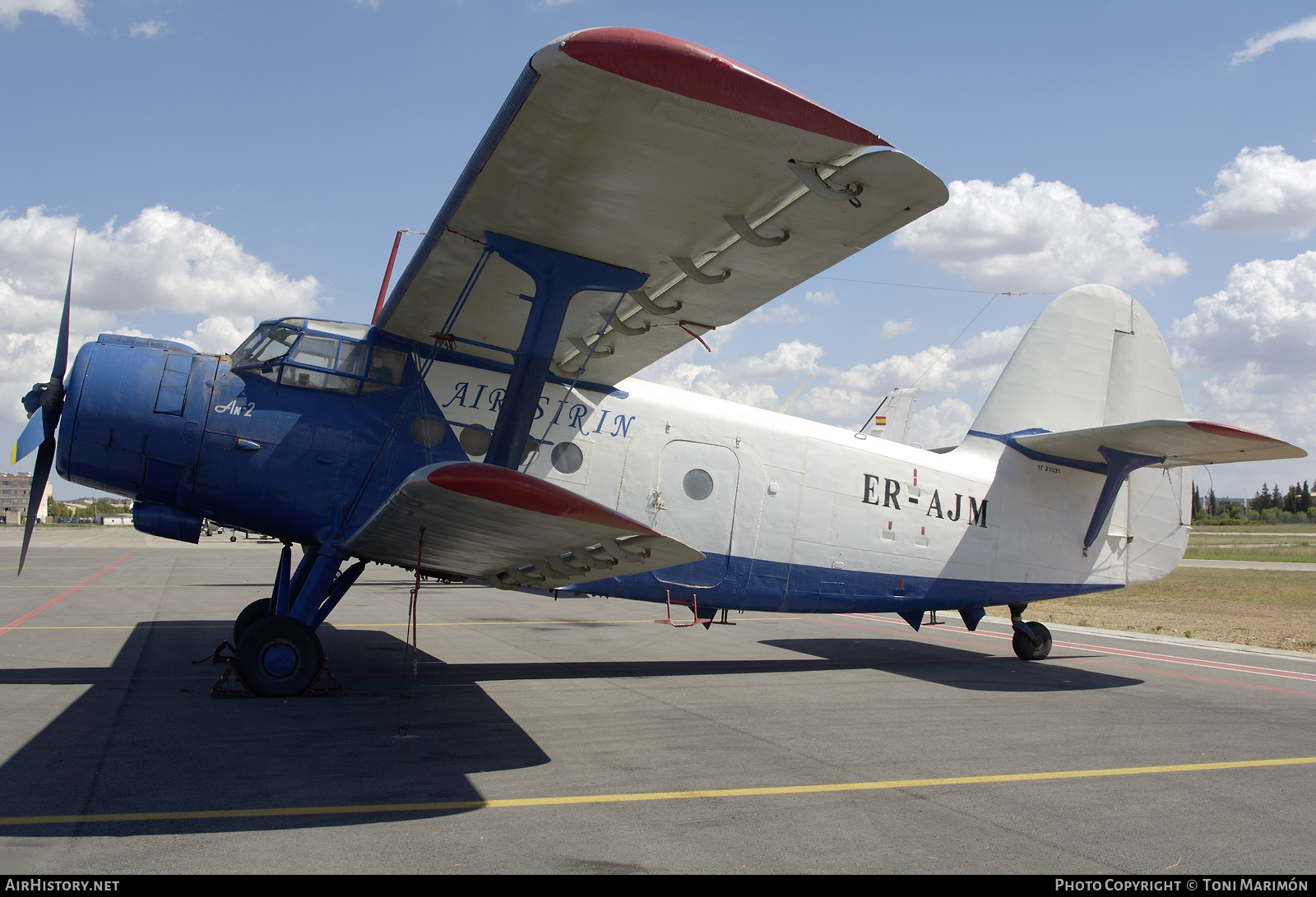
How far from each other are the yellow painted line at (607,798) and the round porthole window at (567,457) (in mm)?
3733

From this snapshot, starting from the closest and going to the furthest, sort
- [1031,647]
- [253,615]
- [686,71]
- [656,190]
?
[686,71] → [656,190] → [253,615] → [1031,647]

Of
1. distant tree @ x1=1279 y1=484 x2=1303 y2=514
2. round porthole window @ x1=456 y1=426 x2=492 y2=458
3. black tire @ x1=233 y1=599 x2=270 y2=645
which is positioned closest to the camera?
round porthole window @ x1=456 y1=426 x2=492 y2=458

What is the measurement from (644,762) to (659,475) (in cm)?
340

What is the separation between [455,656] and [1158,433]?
8596 mm

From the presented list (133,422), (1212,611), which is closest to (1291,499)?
(1212,611)

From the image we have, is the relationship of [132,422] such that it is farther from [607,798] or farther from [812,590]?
[812,590]

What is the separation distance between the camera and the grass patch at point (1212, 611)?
51.3 ft

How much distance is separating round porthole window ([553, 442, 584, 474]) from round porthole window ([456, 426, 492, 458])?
694 mm

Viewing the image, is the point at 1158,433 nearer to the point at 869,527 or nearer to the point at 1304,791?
the point at 869,527

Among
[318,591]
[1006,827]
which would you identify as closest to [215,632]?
[318,591]

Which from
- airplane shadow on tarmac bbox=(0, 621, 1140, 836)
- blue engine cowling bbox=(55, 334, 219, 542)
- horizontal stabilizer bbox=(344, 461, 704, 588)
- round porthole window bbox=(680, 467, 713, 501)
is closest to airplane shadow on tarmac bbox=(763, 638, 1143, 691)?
airplane shadow on tarmac bbox=(0, 621, 1140, 836)

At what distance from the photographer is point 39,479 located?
7.76m

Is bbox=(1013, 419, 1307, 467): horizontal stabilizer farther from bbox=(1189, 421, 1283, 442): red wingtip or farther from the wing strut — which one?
the wing strut

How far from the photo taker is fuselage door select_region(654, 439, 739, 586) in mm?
8523
